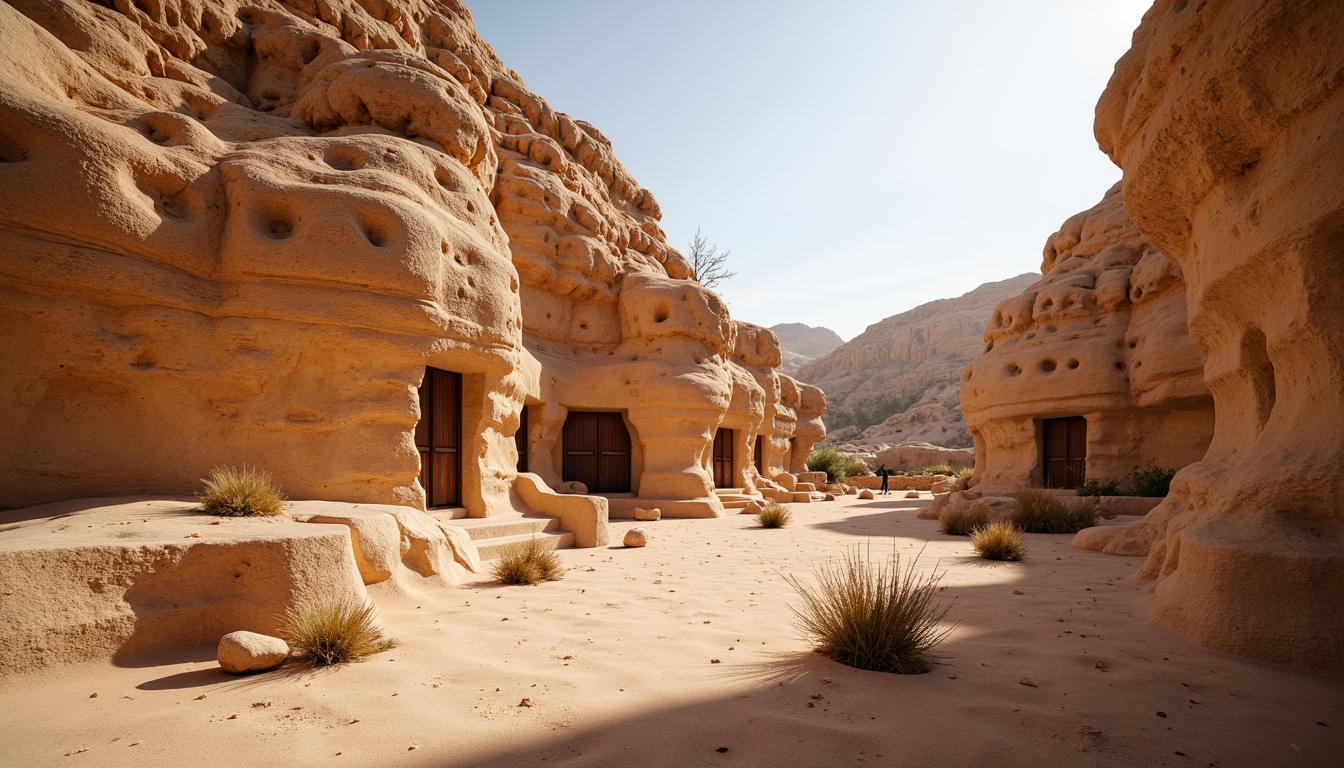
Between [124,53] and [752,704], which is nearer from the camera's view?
[752,704]

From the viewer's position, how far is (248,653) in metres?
3.12

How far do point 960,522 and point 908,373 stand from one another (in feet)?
183

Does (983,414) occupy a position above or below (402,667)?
above

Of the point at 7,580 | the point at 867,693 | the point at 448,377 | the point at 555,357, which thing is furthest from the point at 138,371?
the point at 555,357

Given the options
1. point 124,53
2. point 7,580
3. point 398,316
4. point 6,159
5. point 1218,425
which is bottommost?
point 7,580

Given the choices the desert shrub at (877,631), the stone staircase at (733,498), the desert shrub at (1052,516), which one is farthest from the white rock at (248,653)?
the stone staircase at (733,498)

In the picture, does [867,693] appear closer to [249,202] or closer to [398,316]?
[398,316]

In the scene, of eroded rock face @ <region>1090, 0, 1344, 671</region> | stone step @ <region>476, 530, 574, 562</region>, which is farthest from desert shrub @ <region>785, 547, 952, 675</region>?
stone step @ <region>476, 530, 574, 562</region>

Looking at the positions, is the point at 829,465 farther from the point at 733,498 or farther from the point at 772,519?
the point at 772,519

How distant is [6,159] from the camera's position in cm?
475

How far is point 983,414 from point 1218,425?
32.2 ft

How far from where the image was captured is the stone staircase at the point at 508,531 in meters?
7.06

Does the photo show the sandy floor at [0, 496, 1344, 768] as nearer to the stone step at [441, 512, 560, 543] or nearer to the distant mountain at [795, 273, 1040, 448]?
the stone step at [441, 512, 560, 543]

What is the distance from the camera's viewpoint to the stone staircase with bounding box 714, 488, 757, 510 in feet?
49.6
